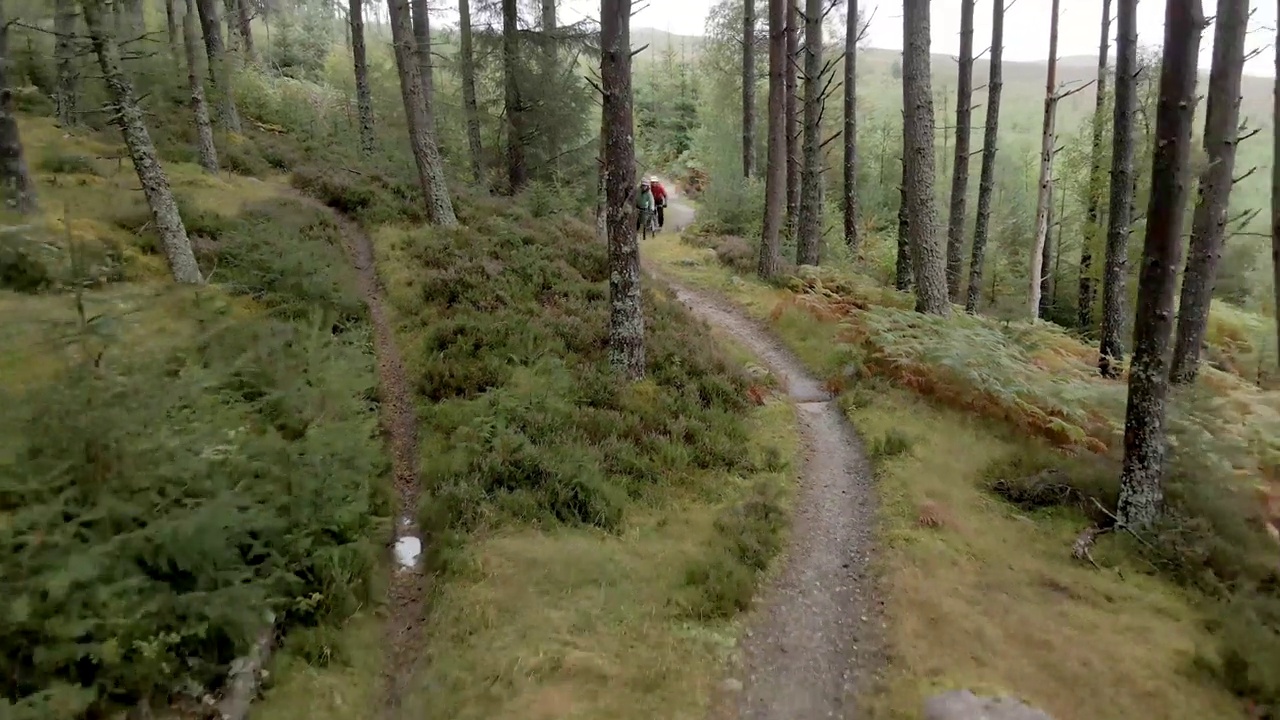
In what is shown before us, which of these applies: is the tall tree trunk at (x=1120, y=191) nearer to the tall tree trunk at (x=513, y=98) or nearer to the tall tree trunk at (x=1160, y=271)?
the tall tree trunk at (x=1160, y=271)

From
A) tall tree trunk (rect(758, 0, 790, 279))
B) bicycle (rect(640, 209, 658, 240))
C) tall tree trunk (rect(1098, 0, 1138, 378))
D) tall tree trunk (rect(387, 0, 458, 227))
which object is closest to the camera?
tall tree trunk (rect(1098, 0, 1138, 378))

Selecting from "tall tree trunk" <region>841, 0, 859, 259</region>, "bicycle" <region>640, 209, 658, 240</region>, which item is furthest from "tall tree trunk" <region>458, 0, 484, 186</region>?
"tall tree trunk" <region>841, 0, 859, 259</region>

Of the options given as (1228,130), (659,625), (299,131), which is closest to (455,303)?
(659,625)

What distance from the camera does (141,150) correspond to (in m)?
11.1

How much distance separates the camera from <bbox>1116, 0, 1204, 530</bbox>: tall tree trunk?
7.55 meters

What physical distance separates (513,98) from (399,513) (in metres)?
14.5

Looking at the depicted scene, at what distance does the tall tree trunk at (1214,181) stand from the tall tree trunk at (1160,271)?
9.57ft

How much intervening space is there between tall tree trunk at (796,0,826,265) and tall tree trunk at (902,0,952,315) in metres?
3.93

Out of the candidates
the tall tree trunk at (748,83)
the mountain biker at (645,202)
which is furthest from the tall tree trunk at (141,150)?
the tall tree trunk at (748,83)

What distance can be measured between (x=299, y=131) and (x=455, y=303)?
60.1 feet

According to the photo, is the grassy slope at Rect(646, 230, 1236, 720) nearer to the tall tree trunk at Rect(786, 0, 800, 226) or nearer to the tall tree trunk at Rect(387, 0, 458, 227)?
the tall tree trunk at Rect(387, 0, 458, 227)

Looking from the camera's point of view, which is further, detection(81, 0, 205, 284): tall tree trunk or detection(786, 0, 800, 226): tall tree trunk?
detection(786, 0, 800, 226): tall tree trunk

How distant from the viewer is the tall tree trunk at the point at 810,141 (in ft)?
59.4

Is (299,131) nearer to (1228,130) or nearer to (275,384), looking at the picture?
(275,384)
